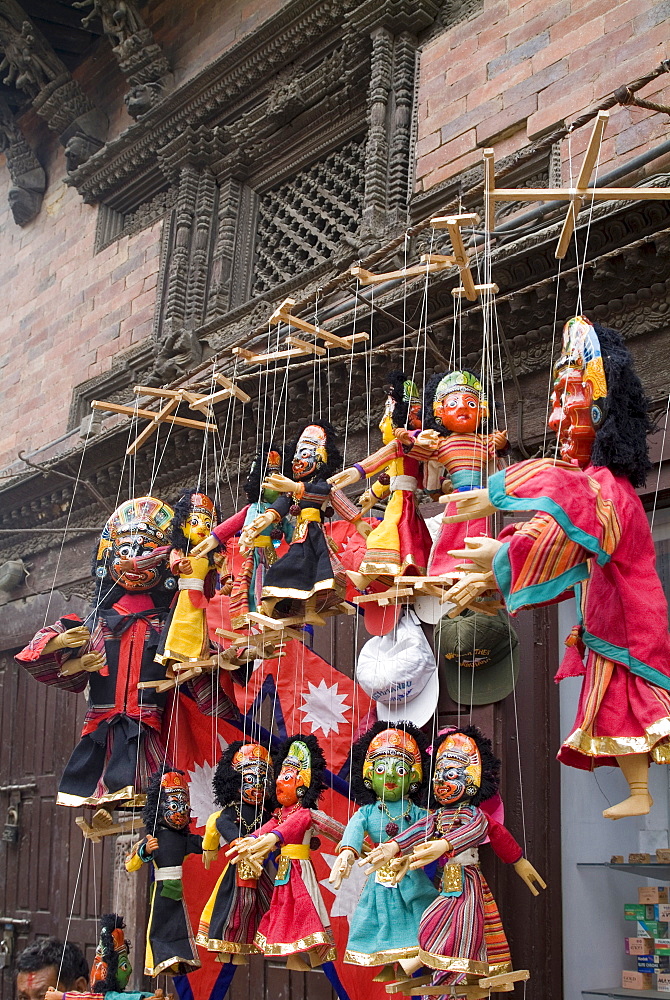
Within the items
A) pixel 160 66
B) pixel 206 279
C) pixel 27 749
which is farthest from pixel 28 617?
pixel 160 66

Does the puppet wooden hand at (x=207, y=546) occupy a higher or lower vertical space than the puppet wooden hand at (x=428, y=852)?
higher

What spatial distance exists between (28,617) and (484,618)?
5284 millimetres

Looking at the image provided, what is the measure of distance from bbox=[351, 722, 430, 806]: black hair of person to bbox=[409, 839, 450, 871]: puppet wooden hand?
0.35m

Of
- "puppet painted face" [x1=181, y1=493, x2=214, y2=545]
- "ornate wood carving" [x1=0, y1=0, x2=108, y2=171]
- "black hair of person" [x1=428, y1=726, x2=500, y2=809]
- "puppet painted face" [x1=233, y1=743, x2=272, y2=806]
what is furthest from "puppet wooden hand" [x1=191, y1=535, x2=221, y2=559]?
"ornate wood carving" [x1=0, y1=0, x2=108, y2=171]

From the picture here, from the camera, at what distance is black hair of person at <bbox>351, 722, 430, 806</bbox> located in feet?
16.1

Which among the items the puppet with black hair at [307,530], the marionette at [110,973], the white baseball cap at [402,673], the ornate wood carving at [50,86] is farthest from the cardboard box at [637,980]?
the ornate wood carving at [50,86]

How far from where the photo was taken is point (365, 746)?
5008 millimetres

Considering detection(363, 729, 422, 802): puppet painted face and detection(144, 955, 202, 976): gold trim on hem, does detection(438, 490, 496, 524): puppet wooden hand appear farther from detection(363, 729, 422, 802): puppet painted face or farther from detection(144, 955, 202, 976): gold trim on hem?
detection(144, 955, 202, 976): gold trim on hem

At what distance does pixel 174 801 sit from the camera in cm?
575

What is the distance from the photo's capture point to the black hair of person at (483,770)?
473 cm

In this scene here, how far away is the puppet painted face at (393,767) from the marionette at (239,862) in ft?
2.11

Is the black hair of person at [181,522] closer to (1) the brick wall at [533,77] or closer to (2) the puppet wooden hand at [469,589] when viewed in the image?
(2) the puppet wooden hand at [469,589]

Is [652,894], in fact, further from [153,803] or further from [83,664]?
[83,664]

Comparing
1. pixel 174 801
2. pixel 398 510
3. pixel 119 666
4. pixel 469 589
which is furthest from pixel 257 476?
pixel 469 589
